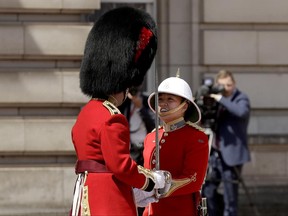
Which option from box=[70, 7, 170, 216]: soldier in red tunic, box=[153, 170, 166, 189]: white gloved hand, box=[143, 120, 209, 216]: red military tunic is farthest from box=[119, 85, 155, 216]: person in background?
box=[153, 170, 166, 189]: white gloved hand

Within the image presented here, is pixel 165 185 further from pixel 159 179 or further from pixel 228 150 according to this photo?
pixel 228 150

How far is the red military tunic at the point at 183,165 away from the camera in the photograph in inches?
275

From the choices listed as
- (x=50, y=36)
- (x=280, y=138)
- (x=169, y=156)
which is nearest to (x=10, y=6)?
(x=50, y=36)

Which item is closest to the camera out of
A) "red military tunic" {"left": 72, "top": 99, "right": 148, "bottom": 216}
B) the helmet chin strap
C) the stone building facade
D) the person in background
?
"red military tunic" {"left": 72, "top": 99, "right": 148, "bottom": 216}

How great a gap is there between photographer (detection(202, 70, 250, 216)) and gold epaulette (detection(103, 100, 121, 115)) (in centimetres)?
474

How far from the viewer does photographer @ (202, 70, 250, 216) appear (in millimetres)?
11297

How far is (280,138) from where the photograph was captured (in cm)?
1252

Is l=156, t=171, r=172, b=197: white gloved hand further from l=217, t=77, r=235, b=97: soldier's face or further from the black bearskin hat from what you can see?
l=217, t=77, r=235, b=97: soldier's face

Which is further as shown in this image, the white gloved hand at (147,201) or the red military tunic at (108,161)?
the white gloved hand at (147,201)

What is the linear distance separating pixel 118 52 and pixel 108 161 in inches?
27.1

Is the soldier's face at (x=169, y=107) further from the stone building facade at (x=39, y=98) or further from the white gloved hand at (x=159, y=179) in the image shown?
the stone building facade at (x=39, y=98)

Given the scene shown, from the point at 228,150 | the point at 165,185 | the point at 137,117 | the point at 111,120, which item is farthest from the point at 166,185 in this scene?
the point at 228,150

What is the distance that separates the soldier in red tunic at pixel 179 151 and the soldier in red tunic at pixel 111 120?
0.34 metres

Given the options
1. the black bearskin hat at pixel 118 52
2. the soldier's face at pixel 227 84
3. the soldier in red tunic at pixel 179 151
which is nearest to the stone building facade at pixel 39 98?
the soldier's face at pixel 227 84
